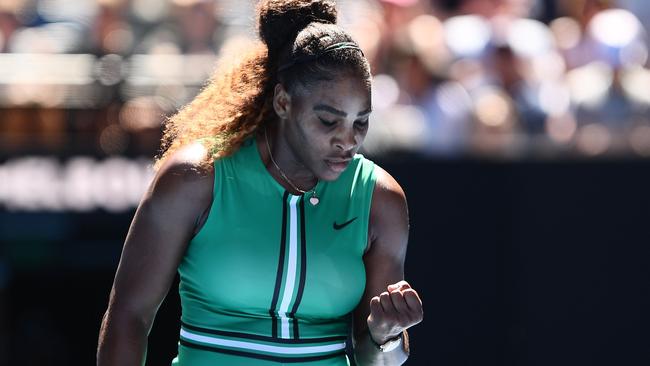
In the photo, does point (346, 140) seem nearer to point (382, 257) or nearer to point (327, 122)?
point (327, 122)

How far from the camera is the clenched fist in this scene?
2736 mm

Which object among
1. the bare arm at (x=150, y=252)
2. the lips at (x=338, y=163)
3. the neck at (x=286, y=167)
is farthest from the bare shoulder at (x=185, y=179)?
the lips at (x=338, y=163)

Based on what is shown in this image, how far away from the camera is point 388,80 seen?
6.93 metres

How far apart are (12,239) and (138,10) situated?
1.79 metres

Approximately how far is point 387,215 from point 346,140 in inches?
10.3

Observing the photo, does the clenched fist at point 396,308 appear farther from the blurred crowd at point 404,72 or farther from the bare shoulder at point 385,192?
the blurred crowd at point 404,72

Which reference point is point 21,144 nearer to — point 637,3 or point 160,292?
point 160,292

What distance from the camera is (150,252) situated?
2.84 m

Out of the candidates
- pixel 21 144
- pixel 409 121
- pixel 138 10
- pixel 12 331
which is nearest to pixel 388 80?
pixel 409 121

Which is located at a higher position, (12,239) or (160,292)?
(160,292)

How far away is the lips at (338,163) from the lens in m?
2.91

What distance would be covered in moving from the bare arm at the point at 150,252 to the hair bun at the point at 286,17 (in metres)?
0.38

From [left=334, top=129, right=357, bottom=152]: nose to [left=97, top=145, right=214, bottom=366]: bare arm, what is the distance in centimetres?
32

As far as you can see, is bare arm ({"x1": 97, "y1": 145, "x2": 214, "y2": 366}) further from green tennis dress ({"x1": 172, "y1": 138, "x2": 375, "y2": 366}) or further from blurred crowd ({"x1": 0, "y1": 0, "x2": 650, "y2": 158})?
blurred crowd ({"x1": 0, "y1": 0, "x2": 650, "y2": 158})
